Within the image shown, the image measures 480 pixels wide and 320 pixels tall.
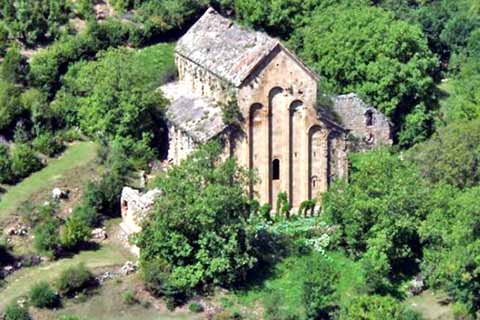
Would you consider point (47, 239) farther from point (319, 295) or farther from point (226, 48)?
point (226, 48)

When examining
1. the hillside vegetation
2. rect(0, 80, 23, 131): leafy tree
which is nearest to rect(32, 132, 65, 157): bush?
the hillside vegetation

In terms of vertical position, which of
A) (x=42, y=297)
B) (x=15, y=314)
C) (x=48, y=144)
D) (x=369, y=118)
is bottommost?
(x=15, y=314)

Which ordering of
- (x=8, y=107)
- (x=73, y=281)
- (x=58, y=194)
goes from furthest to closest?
(x=8, y=107) < (x=58, y=194) < (x=73, y=281)

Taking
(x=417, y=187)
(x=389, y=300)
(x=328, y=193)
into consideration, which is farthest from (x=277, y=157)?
(x=389, y=300)

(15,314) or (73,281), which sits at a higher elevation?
(73,281)

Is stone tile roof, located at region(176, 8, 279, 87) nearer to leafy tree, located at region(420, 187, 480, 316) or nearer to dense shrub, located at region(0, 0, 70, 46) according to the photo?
dense shrub, located at region(0, 0, 70, 46)

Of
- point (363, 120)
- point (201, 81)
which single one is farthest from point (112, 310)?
point (363, 120)

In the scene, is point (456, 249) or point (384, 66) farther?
point (384, 66)
